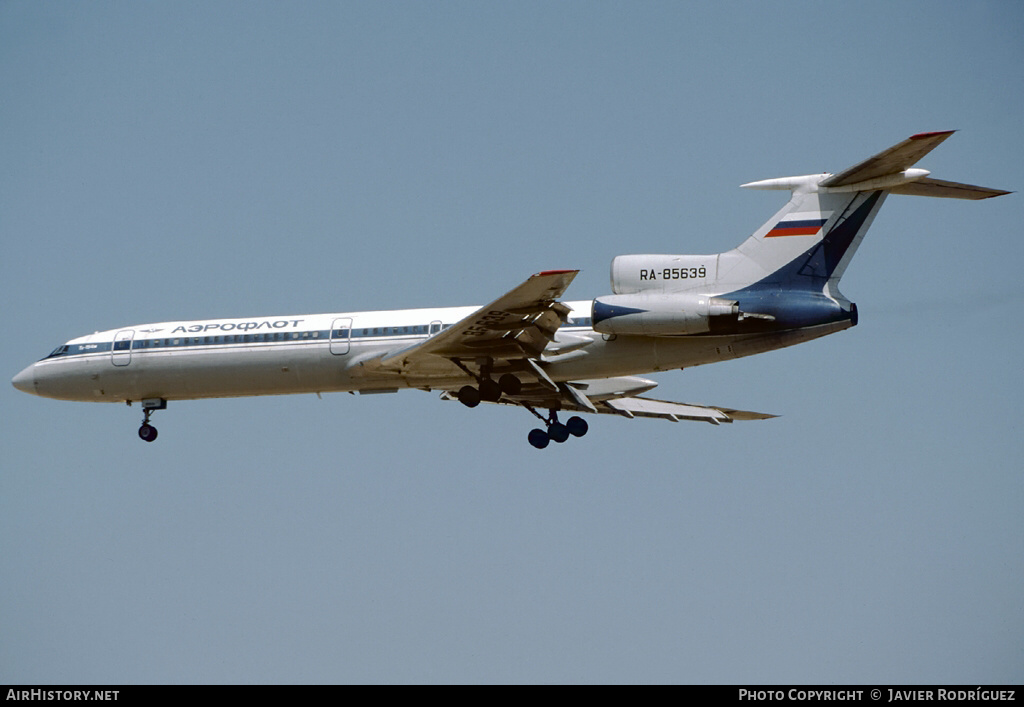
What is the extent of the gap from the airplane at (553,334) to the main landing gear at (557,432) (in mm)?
38

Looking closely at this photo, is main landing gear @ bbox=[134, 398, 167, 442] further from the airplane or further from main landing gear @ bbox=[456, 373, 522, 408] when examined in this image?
main landing gear @ bbox=[456, 373, 522, 408]

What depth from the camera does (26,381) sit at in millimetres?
37000

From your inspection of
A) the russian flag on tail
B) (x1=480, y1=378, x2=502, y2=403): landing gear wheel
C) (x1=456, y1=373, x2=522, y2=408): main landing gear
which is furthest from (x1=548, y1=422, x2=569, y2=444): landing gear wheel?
the russian flag on tail

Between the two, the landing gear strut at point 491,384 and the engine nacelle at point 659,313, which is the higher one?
the engine nacelle at point 659,313

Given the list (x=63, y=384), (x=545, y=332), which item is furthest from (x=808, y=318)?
(x=63, y=384)

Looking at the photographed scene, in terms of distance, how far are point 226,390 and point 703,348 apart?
12.4 m

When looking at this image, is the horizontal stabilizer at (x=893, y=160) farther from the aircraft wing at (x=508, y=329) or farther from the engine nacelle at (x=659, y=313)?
the aircraft wing at (x=508, y=329)

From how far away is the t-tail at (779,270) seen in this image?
99.3 feet

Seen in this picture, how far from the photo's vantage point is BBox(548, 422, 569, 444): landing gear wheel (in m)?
36.2

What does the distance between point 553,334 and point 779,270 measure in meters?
5.47

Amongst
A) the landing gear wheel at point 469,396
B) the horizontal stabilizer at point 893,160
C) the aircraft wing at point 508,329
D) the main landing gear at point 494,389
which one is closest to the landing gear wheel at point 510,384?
the main landing gear at point 494,389

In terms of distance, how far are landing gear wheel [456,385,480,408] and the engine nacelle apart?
4.09m
